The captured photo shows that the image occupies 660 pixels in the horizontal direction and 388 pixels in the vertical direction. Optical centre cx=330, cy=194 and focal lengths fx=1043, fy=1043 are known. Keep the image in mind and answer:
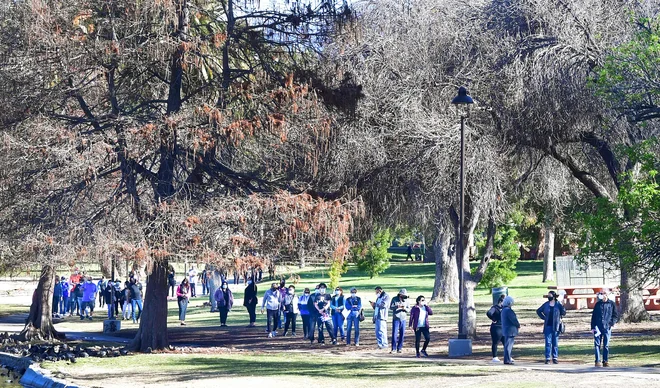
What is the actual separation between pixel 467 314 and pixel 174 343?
866cm

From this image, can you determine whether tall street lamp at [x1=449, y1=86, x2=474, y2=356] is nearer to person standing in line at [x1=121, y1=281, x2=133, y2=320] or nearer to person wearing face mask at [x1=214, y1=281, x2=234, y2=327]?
person wearing face mask at [x1=214, y1=281, x2=234, y2=327]

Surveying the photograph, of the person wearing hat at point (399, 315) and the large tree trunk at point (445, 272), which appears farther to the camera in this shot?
the large tree trunk at point (445, 272)

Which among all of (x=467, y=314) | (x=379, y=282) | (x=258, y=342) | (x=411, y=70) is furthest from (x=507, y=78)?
(x=379, y=282)

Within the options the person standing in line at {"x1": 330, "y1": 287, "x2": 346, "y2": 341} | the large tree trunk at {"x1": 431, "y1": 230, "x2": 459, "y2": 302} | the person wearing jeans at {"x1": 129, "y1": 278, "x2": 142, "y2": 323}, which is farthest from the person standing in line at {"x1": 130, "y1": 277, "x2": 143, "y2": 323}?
the large tree trunk at {"x1": 431, "y1": 230, "x2": 459, "y2": 302}

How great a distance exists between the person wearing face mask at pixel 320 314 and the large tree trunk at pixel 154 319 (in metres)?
4.61

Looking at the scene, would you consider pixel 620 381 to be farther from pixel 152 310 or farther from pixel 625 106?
pixel 152 310

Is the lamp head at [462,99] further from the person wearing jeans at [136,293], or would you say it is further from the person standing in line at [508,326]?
the person wearing jeans at [136,293]

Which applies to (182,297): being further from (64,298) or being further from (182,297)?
(64,298)

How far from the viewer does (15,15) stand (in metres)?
26.0

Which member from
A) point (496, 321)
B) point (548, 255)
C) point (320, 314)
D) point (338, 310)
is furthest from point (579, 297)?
point (548, 255)

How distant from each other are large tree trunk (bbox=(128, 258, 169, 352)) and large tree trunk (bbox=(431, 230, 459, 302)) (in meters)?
19.6

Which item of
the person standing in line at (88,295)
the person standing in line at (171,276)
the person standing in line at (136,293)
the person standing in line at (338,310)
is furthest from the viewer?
the person standing in line at (88,295)

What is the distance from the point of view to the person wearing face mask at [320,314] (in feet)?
98.7

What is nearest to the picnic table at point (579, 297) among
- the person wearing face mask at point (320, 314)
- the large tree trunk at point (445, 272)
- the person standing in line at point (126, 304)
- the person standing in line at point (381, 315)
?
the large tree trunk at point (445, 272)
